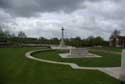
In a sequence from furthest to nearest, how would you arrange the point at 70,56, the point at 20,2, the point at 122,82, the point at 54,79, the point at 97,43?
the point at 97,43
the point at 70,56
the point at 20,2
the point at 54,79
the point at 122,82

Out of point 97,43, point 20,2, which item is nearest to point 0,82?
point 20,2

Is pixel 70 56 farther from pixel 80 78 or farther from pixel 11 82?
pixel 11 82

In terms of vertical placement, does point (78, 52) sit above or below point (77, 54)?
above

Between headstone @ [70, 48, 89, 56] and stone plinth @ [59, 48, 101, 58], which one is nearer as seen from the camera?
stone plinth @ [59, 48, 101, 58]

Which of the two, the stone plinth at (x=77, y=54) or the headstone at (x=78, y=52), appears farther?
the headstone at (x=78, y=52)

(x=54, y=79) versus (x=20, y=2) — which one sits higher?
(x=20, y=2)

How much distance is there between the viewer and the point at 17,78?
7.24 meters

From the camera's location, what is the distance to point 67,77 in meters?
7.50

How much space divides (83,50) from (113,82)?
970 cm

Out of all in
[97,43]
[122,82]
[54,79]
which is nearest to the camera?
[122,82]

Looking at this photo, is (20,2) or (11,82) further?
(20,2)

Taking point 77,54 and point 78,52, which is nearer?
point 77,54

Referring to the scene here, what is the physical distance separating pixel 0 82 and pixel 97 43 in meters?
34.6

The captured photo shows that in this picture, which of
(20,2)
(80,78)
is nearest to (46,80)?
(80,78)
